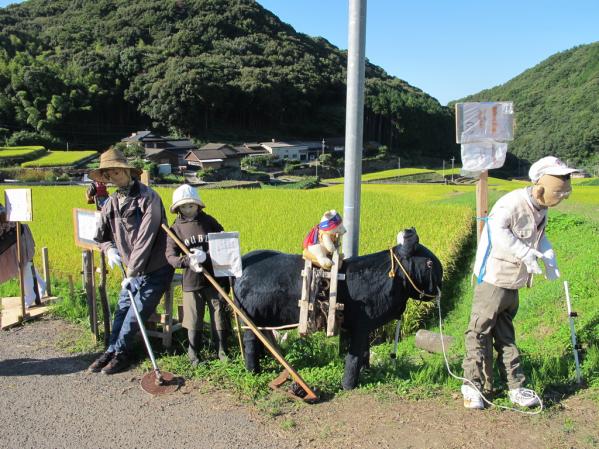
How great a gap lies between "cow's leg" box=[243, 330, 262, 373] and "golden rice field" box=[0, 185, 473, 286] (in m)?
4.87

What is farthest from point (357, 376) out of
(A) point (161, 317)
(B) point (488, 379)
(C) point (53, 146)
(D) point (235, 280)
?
(C) point (53, 146)

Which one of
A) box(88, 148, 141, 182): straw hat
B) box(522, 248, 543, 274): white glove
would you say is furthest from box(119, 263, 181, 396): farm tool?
box(522, 248, 543, 274): white glove

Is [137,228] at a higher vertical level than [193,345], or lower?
higher

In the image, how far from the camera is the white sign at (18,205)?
5.02m

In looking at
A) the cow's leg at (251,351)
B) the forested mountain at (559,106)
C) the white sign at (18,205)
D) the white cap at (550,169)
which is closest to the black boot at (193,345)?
the cow's leg at (251,351)

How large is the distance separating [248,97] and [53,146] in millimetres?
27921

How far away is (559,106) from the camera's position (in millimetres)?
68625

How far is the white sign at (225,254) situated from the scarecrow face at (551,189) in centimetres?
213

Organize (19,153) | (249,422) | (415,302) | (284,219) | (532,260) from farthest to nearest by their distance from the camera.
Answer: (19,153) < (284,219) < (415,302) < (249,422) < (532,260)

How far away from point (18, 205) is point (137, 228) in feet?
6.41

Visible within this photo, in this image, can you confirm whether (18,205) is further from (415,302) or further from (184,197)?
(415,302)

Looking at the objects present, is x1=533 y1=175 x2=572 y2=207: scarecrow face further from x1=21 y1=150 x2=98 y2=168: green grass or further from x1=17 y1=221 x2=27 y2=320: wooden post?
x1=21 y1=150 x2=98 y2=168: green grass

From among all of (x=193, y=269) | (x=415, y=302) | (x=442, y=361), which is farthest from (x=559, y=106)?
(x=193, y=269)

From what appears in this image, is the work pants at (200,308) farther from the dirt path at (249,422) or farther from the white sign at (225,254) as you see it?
the dirt path at (249,422)
